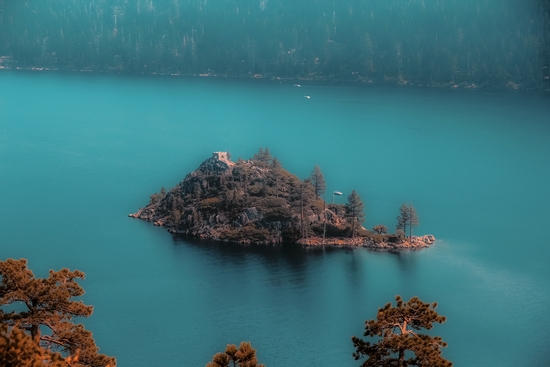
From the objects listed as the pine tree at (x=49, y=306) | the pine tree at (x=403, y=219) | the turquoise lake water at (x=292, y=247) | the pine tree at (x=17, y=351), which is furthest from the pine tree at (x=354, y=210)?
the pine tree at (x=17, y=351)

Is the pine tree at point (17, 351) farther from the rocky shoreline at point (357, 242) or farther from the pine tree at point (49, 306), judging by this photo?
the rocky shoreline at point (357, 242)

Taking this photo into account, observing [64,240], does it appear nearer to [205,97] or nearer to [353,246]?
[353,246]

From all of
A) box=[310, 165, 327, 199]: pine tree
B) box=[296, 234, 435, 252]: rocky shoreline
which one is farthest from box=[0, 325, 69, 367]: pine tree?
box=[310, 165, 327, 199]: pine tree

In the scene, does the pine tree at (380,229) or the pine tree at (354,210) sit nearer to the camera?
the pine tree at (354,210)

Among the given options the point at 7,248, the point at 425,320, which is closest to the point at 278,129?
the point at 7,248

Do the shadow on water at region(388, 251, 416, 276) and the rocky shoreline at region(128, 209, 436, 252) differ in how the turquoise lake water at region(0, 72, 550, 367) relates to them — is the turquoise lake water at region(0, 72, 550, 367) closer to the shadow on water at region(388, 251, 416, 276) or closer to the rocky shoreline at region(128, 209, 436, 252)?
the shadow on water at region(388, 251, 416, 276)

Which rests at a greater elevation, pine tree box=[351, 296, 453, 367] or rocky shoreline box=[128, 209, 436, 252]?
rocky shoreline box=[128, 209, 436, 252]
